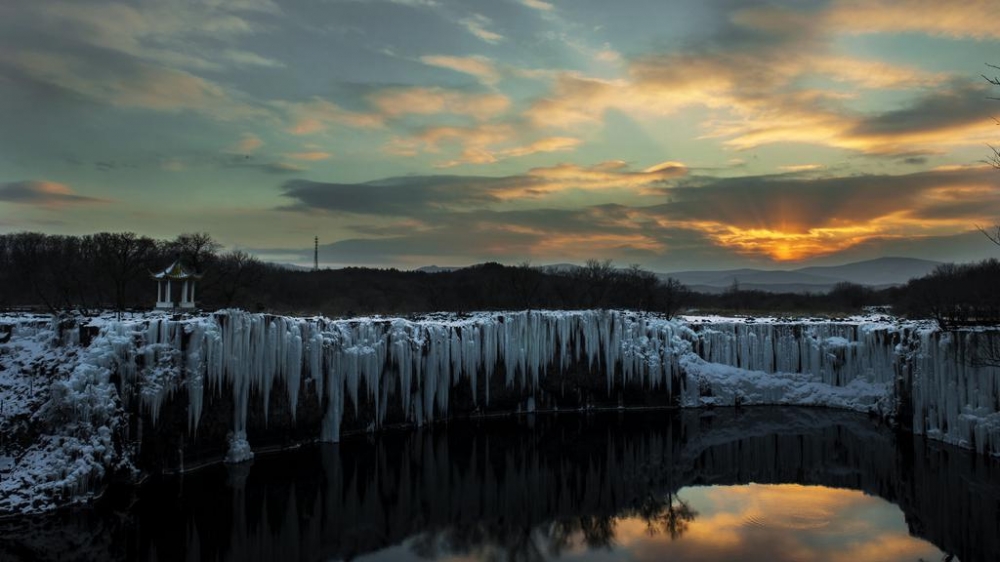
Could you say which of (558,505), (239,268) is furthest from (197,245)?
Answer: (558,505)

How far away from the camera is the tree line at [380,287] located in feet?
139

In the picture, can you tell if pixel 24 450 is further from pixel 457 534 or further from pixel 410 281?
pixel 410 281

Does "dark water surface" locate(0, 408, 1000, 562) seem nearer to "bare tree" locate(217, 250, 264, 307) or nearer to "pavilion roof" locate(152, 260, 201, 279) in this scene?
"pavilion roof" locate(152, 260, 201, 279)

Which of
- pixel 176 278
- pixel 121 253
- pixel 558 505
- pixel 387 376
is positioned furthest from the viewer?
pixel 121 253

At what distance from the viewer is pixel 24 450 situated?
17.4m

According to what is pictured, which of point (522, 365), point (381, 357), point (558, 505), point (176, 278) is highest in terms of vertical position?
point (176, 278)

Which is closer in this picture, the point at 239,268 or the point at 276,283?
the point at 239,268

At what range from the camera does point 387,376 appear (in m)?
28.7

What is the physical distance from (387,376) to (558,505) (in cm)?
1121

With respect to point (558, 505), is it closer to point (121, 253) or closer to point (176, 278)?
point (176, 278)

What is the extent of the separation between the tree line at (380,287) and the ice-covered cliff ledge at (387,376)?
13.3 ft

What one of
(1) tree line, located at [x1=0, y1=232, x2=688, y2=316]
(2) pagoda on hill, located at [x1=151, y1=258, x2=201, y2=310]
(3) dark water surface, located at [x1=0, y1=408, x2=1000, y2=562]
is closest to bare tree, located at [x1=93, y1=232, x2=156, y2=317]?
(1) tree line, located at [x1=0, y1=232, x2=688, y2=316]

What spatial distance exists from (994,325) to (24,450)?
108 ft

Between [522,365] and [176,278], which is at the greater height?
[176,278]
